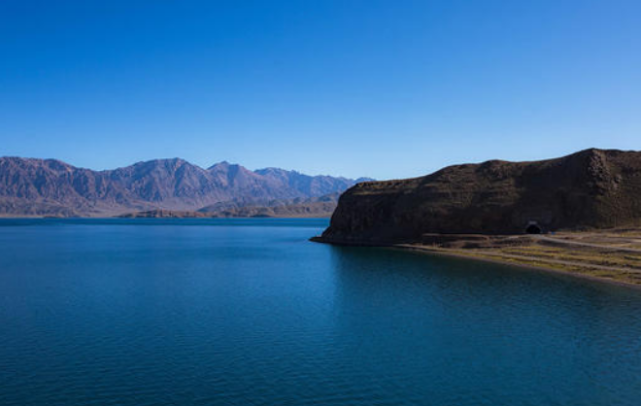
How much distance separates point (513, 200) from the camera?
128m

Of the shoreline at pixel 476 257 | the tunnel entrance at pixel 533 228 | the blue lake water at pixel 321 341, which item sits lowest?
the blue lake water at pixel 321 341

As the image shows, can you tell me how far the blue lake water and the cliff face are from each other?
55.3 m

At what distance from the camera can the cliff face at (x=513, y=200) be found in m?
120

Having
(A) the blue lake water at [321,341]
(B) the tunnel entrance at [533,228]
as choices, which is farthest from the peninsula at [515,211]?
(A) the blue lake water at [321,341]

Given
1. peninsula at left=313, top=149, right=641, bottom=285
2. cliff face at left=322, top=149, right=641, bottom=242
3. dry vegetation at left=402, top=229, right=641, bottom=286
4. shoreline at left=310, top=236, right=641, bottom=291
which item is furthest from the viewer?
cliff face at left=322, top=149, right=641, bottom=242

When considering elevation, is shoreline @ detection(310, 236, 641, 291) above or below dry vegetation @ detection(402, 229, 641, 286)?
below

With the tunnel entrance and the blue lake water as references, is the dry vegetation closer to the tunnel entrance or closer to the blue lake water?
the blue lake water

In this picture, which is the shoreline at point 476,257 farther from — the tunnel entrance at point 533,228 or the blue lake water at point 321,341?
the tunnel entrance at point 533,228

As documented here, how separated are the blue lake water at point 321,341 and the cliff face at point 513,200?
5527 cm

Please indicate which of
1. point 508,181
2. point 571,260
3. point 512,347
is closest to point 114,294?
point 512,347

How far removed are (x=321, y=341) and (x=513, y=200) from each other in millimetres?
103965

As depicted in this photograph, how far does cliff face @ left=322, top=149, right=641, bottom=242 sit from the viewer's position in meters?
120

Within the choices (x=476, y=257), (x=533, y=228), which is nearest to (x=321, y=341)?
(x=476, y=257)

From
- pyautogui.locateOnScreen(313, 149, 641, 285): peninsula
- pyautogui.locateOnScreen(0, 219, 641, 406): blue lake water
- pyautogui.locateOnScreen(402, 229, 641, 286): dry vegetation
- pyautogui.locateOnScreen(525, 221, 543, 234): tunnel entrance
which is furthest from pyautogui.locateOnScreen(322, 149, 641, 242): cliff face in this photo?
pyautogui.locateOnScreen(0, 219, 641, 406): blue lake water
